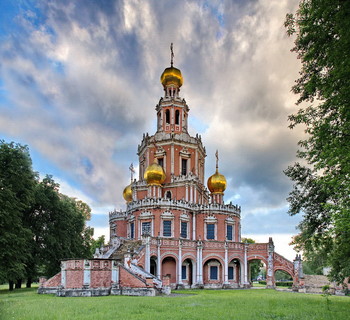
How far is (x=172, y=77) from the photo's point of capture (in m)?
50.6

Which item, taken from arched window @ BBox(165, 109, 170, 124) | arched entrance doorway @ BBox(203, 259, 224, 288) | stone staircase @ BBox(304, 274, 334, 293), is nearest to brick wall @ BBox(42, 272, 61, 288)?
arched entrance doorway @ BBox(203, 259, 224, 288)

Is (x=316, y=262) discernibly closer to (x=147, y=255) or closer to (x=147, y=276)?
(x=147, y=255)

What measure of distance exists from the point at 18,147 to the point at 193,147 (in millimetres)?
21331

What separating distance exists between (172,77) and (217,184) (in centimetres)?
1671

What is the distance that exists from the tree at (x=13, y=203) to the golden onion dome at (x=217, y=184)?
2130 centimetres

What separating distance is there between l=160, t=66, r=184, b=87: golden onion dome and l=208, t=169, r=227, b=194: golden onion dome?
48.9 ft

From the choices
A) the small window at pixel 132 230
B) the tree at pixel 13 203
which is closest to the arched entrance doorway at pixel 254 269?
the small window at pixel 132 230

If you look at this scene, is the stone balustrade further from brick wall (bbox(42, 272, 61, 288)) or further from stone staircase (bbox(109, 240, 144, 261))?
brick wall (bbox(42, 272, 61, 288))

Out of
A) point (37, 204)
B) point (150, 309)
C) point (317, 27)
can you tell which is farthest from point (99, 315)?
point (37, 204)

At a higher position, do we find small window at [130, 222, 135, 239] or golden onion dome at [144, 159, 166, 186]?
golden onion dome at [144, 159, 166, 186]

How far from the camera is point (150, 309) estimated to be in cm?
1445

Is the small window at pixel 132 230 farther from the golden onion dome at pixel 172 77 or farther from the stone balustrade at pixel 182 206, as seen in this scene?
the golden onion dome at pixel 172 77

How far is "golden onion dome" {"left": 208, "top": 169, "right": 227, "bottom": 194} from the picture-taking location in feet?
148

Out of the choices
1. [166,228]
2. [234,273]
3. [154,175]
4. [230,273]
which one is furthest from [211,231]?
[154,175]
